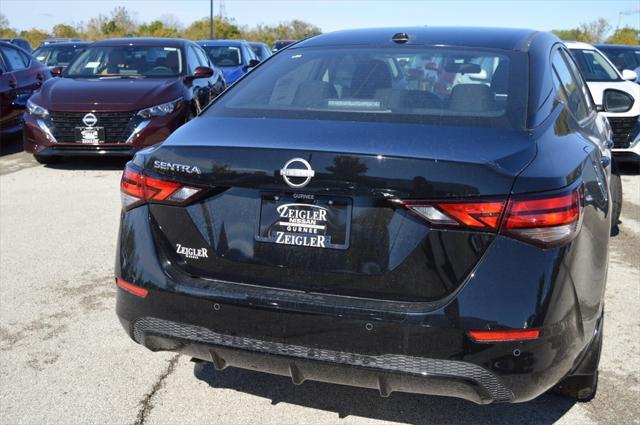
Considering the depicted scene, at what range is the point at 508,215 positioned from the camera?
2.40m

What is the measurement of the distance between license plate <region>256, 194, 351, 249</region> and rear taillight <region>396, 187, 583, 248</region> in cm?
23

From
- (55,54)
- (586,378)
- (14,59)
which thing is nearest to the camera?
(586,378)

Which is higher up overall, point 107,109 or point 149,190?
point 149,190

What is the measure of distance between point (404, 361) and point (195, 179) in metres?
1.01

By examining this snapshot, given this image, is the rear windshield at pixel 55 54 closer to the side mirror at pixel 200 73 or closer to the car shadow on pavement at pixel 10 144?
the car shadow on pavement at pixel 10 144

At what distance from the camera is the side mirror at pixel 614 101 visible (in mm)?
5008

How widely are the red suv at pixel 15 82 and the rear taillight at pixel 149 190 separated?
8533 millimetres

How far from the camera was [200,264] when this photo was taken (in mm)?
2760

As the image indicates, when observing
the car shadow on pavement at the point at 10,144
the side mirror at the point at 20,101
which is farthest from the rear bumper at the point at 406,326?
the side mirror at the point at 20,101

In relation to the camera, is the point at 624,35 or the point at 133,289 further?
the point at 624,35

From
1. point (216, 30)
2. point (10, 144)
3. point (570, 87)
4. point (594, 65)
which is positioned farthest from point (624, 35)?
point (570, 87)

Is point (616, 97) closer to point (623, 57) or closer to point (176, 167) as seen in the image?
point (176, 167)

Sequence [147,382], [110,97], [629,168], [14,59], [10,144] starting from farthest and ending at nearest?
[14,59] < [10,144] < [629,168] < [110,97] < [147,382]

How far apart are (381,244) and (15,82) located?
10123 mm
